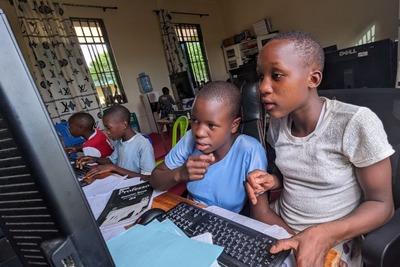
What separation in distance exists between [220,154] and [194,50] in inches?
232

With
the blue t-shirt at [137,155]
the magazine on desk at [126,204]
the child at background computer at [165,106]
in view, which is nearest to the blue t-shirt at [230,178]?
the magazine on desk at [126,204]

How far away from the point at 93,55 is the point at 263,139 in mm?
4413

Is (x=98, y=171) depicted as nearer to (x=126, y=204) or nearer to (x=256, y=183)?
(x=126, y=204)

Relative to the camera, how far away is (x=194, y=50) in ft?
21.4

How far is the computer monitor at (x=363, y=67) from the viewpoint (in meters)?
2.17

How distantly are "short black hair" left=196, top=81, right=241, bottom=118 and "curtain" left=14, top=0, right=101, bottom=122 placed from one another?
3401 mm

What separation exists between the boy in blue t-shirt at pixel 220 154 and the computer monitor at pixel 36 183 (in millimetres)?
592

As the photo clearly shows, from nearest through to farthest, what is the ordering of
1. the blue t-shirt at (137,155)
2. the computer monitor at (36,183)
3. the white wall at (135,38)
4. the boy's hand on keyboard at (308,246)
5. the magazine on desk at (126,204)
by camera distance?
the computer monitor at (36,183) → the boy's hand on keyboard at (308,246) → the magazine on desk at (126,204) → the blue t-shirt at (137,155) → the white wall at (135,38)

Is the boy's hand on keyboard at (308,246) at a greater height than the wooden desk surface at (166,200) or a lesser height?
greater

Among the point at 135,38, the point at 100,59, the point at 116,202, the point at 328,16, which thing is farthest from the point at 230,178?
the point at 328,16

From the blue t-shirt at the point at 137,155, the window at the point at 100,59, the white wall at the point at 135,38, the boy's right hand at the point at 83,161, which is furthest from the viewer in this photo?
the white wall at the point at 135,38

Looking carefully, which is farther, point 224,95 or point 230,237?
point 224,95

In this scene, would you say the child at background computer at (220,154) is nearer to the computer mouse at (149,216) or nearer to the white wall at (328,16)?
the computer mouse at (149,216)

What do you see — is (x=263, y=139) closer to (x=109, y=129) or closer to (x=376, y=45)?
(x=109, y=129)
